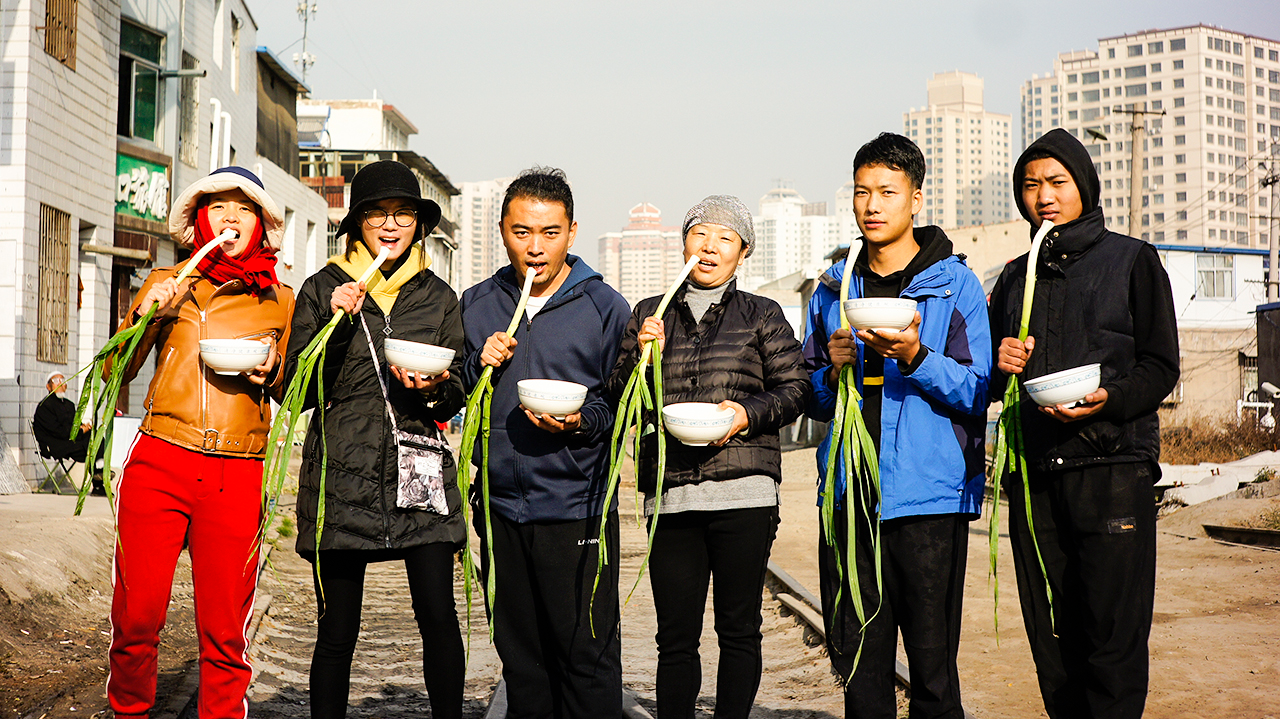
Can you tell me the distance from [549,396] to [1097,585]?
→ 171 cm

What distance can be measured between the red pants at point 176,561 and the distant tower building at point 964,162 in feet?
497

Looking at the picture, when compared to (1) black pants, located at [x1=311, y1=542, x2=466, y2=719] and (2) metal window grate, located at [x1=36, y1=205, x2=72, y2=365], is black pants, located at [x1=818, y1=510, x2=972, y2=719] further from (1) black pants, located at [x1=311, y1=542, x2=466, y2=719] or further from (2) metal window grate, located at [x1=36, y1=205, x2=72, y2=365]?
(2) metal window grate, located at [x1=36, y1=205, x2=72, y2=365]

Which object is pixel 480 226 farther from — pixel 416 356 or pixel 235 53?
pixel 416 356

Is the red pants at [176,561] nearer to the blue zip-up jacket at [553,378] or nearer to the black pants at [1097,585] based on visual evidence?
the blue zip-up jacket at [553,378]

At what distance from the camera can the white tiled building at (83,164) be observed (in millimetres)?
12125

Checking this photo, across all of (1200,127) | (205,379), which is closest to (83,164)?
(205,379)

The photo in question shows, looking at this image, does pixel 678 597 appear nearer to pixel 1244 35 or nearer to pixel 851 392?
pixel 851 392

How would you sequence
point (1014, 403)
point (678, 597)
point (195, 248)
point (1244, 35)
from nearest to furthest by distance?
point (1014, 403)
point (678, 597)
point (195, 248)
point (1244, 35)

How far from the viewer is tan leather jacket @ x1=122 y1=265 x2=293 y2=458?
10.5 feet

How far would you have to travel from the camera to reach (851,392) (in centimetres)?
310

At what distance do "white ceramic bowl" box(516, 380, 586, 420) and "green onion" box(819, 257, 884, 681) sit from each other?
0.82m

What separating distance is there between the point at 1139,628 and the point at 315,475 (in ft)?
8.41

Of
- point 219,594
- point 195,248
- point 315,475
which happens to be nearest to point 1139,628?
point 315,475

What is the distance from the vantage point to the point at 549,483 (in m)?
3.30
